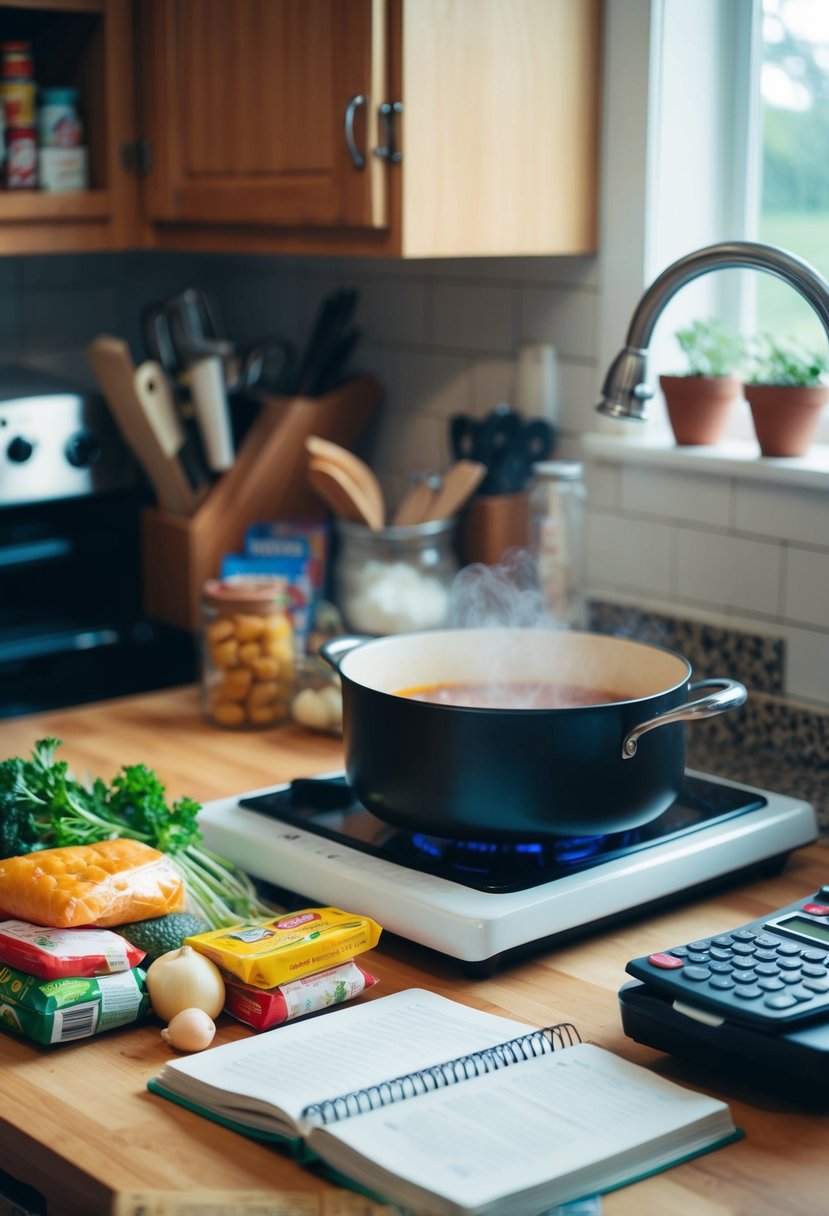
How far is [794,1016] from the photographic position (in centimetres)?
97

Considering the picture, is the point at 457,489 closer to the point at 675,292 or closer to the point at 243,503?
the point at 243,503

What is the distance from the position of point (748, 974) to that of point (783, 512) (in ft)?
2.54

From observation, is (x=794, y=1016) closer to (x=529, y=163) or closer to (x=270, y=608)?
(x=270, y=608)

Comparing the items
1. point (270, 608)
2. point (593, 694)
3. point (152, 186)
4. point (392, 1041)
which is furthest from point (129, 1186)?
point (152, 186)

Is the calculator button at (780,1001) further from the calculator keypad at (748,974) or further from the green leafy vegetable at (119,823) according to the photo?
the green leafy vegetable at (119,823)

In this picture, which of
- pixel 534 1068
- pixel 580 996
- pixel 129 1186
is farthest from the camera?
pixel 580 996

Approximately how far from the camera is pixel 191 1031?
1058 millimetres

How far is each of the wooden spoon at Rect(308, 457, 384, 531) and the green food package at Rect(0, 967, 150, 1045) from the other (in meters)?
0.91

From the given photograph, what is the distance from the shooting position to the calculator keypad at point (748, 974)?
3.25 feet

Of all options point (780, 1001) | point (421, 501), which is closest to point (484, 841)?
point (780, 1001)

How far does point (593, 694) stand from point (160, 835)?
422 millimetres

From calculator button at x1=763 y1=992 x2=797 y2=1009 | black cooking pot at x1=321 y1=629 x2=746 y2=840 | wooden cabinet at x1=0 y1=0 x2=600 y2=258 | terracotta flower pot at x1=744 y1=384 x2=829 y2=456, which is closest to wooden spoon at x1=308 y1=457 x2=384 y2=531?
wooden cabinet at x1=0 y1=0 x2=600 y2=258

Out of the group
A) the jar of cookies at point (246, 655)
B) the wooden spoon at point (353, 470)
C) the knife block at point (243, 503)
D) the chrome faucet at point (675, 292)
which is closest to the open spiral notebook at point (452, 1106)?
the chrome faucet at point (675, 292)

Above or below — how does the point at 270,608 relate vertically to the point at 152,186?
below
